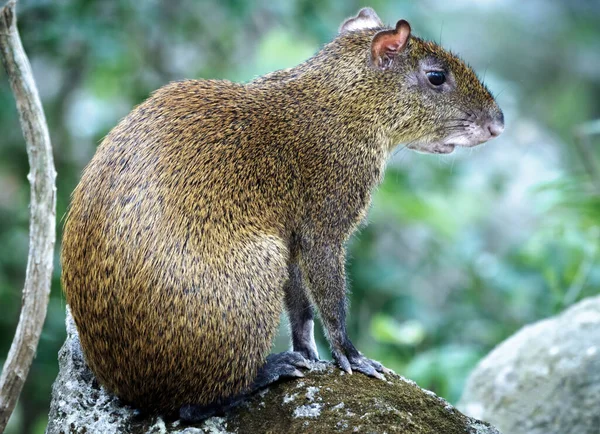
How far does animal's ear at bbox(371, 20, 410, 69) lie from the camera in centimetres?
505

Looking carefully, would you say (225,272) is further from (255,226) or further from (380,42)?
(380,42)

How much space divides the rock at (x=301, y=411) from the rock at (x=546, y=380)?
1.64 meters

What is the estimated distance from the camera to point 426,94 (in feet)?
17.4

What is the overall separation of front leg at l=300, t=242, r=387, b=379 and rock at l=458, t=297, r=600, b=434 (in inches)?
68.9

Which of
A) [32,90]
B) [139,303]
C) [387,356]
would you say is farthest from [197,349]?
[387,356]

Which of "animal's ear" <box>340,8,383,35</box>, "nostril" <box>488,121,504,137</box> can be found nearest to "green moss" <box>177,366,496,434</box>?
"nostril" <box>488,121,504,137</box>

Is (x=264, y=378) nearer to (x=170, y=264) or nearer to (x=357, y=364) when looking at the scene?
(x=357, y=364)

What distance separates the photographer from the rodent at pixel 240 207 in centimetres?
410

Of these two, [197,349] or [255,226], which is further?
[255,226]

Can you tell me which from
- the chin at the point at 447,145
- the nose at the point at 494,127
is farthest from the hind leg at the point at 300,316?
the nose at the point at 494,127

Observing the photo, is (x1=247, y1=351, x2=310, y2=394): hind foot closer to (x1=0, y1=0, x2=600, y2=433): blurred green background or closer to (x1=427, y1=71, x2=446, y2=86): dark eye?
(x1=0, y1=0, x2=600, y2=433): blurred green background

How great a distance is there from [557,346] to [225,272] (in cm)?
297

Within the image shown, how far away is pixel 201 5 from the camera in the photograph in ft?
32.3

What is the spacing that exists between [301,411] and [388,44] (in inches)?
91.8
